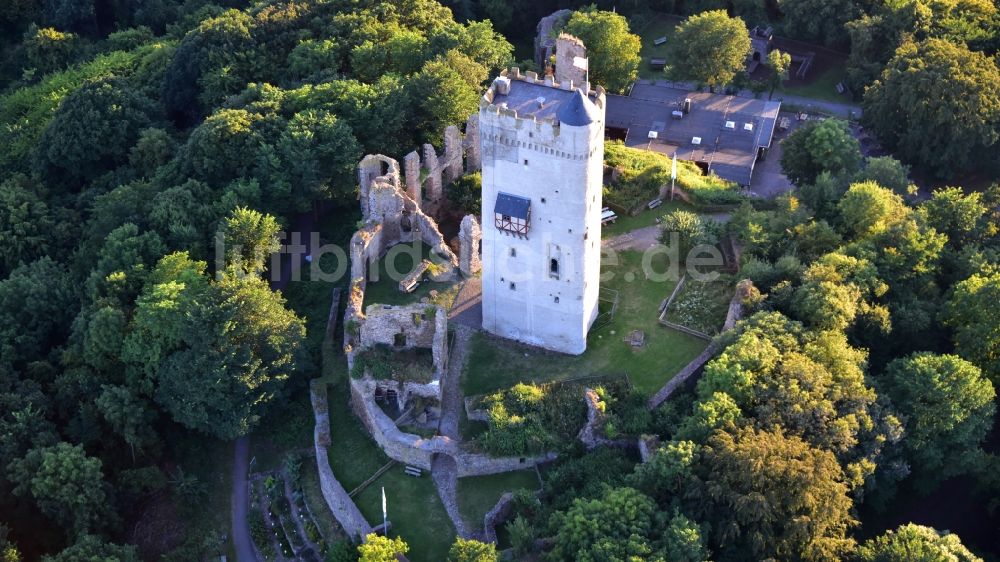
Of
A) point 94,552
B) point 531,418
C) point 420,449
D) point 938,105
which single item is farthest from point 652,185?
point 94,552

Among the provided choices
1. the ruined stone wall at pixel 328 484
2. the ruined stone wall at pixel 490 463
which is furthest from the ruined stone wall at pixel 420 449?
the ruined stone wall at pixel 328 484

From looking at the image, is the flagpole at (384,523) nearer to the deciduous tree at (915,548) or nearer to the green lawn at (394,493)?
the green lawn at (394,493)

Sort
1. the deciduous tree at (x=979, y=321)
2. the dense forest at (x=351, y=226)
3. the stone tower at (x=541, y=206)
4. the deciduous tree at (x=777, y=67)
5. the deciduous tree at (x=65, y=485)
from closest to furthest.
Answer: the dense forest at (x=351, y=226), the stone tower at (x=541, y=206), the deciduous tree at (x=65, y=485), the deciduous tree at (x=979, y=321), the deciduous tree at (x=777, y=67)

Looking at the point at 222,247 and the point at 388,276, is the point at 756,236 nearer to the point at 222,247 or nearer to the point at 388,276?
the point at 388,276

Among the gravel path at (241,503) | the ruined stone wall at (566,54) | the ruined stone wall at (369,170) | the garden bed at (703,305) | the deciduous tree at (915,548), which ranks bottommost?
the gravel path at (241,503)

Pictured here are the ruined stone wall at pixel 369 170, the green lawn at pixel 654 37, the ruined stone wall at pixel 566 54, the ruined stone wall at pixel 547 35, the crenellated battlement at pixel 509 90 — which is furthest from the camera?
the green lawn at pixel 654 37
